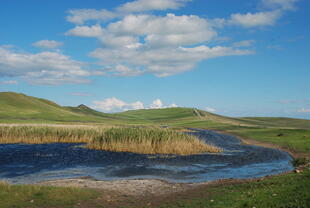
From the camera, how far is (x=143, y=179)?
24172 millimetres

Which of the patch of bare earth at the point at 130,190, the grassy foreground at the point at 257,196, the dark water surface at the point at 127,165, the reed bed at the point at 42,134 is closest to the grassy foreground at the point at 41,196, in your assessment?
the patch of bare earth at the point at 130,190

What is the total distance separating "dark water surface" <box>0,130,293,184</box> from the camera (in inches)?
1020

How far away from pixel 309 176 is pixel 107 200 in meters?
12.0

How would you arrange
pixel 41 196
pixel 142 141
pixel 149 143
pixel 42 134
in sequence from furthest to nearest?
1. pixel 42 134
2. pixel 142 141
3. pixel 149 143
4. pixel 41 196

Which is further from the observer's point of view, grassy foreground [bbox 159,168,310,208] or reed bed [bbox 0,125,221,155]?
reed bed [bbox 0,125,221,155]

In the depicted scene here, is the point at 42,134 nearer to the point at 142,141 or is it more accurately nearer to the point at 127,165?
the point at 142,141

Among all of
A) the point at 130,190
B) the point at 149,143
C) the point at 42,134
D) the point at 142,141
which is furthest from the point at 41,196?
the point at 42,134

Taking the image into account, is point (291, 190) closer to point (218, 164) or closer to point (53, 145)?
point (218, 164)

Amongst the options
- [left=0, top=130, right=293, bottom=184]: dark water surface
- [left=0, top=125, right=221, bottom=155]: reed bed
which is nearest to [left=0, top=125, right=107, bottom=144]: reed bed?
[left=0, top=125, right=221, bottom=155]: reed bed

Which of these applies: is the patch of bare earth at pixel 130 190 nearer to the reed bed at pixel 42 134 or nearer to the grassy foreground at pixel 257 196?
the grassy foreground at pixel 257 196

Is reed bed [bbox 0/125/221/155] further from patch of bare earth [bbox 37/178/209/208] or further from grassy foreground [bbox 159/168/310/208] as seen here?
grassy foreground [bbox 159/168/310/208]

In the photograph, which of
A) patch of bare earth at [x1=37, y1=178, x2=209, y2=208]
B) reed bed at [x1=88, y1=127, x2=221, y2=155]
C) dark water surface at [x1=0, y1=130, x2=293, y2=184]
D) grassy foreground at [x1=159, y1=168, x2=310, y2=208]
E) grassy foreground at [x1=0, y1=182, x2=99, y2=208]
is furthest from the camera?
reed bed at [x1=88, y1=127, x2=221, y2=155]

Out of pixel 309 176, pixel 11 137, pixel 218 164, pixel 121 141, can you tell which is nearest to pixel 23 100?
A: pixel 11 137

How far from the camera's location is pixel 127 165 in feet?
102
